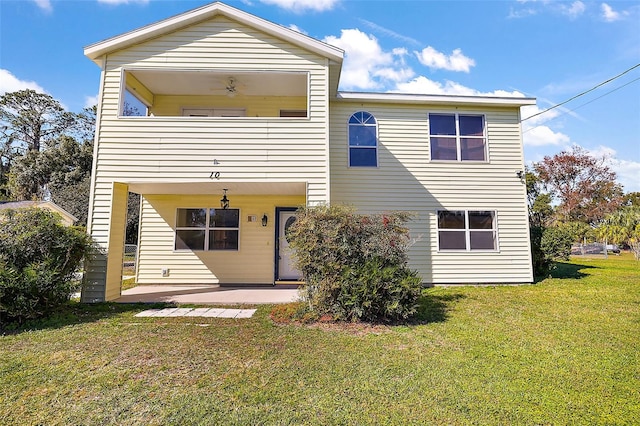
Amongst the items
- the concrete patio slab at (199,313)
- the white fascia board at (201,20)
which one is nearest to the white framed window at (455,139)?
the white fascia board at (201,20)

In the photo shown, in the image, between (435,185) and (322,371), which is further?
(435,185)

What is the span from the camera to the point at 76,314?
227 inches

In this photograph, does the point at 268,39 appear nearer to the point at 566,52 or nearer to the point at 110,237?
the point at 110,237

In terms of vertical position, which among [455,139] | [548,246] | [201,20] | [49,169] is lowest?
[548,246]

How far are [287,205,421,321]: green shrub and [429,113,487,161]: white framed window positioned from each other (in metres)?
4.79

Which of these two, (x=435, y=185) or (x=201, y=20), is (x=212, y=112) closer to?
(x=201, y=20)

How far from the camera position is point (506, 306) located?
6.43 m

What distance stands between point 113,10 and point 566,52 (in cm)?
1521

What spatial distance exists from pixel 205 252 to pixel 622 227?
95.4 feet

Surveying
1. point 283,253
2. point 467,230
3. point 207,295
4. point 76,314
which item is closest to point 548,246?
point 467,230

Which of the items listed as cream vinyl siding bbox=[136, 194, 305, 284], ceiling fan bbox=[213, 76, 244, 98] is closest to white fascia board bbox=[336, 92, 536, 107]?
ceiling fan bbox=[213, 76, 244, 98]

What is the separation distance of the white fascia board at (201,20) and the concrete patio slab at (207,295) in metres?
5.68

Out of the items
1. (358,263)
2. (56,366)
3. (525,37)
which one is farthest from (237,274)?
(525,37)

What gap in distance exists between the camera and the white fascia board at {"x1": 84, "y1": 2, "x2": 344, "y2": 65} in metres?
7.18
